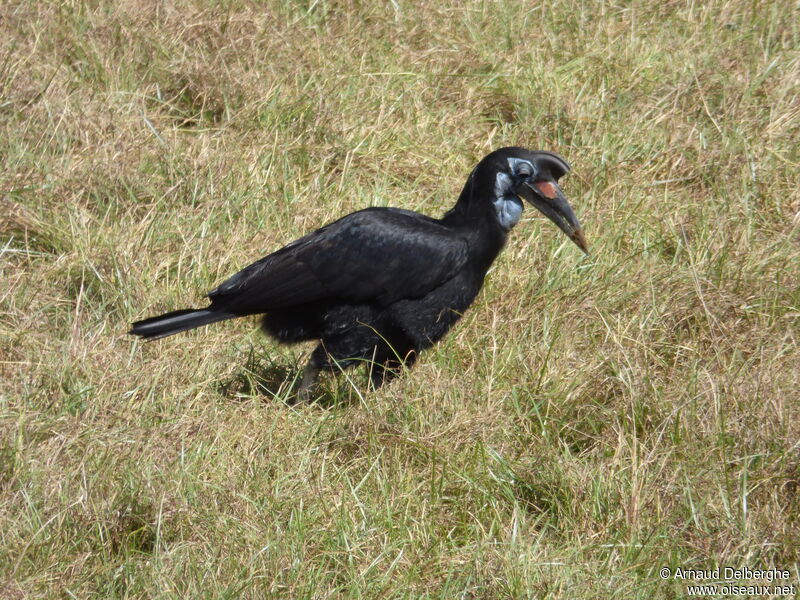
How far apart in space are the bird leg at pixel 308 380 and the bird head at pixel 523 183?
95 centimetres

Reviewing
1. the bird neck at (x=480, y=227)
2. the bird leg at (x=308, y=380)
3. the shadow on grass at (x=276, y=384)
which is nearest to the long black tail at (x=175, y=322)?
the shadow on grass at (x=276, y=384)

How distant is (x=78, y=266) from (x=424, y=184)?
1.85m

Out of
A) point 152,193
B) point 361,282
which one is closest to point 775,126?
point 361,282

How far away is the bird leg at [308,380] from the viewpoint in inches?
179

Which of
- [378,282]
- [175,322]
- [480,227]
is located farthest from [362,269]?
[175,322]

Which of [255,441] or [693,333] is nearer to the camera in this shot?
[255,441]

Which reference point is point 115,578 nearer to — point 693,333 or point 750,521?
point 750,521

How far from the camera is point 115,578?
10.9ft

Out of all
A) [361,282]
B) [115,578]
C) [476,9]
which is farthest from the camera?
[476,9]

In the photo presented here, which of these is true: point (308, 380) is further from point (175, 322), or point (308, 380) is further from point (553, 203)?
point (553, 203)

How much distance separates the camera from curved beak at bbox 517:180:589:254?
15.2 feet

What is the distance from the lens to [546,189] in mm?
4652

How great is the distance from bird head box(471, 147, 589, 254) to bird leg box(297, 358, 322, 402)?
95 centimetres

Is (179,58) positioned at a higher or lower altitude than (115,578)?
higher
